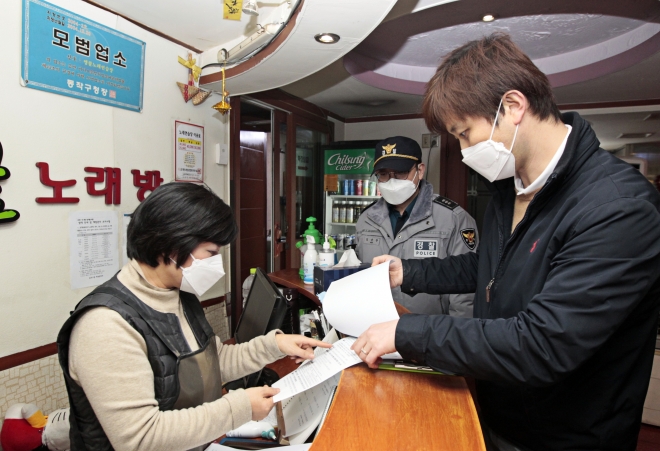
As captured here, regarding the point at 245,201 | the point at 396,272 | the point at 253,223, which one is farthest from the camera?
the point at 253,223

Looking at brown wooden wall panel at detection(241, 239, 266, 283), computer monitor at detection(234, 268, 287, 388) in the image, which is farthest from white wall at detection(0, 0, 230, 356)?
brown wooden wall panel at detection(241, 239, 266, 283)

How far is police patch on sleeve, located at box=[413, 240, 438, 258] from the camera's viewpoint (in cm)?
219

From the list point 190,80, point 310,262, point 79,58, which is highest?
point 190,80

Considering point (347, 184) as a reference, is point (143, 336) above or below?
below

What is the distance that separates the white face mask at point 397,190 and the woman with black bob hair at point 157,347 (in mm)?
1270

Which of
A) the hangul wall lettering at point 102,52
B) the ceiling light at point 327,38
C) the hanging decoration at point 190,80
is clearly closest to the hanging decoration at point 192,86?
the hanging decoration at point 190,80

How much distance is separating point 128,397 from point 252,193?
2855 mm

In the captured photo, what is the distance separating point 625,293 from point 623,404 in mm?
321

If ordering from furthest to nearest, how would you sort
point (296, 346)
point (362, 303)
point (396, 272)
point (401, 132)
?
point (401, 132)
point (396, 272)
point (296, 346)
point (362, 303)

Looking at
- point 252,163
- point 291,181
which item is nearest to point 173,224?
point 252,163

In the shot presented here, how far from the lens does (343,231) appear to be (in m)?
4.69

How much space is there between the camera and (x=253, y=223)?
3.69 m

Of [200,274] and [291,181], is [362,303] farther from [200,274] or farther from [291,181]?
[291,181]

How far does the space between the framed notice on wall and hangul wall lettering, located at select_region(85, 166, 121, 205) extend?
0.42m
